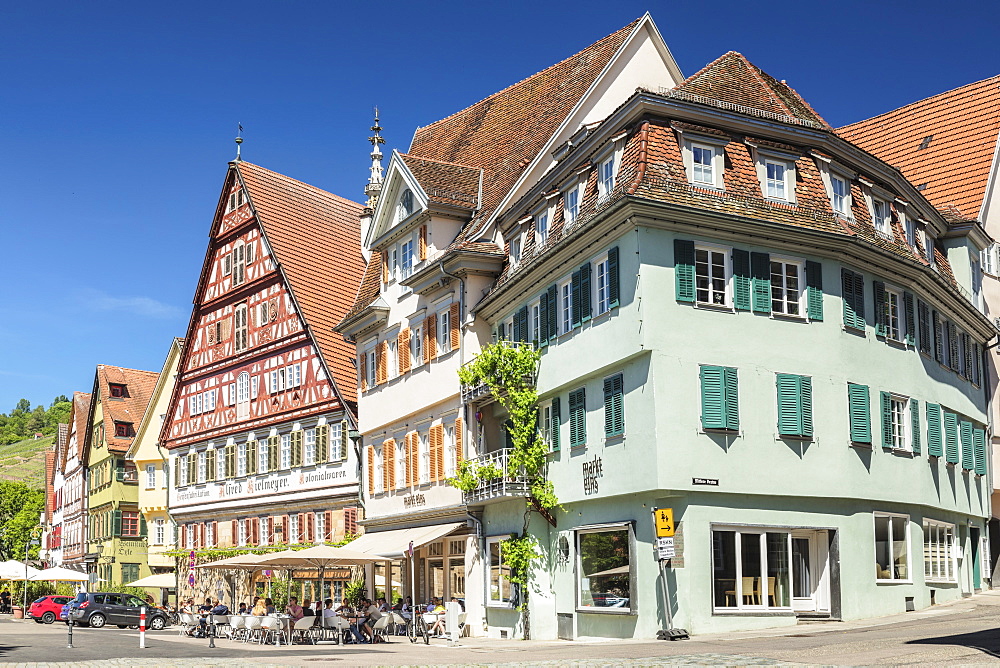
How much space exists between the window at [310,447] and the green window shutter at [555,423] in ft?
68.6

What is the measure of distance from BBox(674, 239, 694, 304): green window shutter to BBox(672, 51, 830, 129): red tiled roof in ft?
11.8

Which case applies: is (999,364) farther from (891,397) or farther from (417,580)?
(417,580)

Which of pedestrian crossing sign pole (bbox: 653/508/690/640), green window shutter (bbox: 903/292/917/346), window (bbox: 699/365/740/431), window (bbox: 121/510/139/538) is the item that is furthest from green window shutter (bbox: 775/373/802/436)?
window (bbox: 121/510/139/538)

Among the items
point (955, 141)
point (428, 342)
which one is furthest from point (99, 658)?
point (955, 141)

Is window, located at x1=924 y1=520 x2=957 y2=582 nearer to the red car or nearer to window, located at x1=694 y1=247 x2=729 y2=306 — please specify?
window, located at x1=694 y1=247 x2=729 y2=306

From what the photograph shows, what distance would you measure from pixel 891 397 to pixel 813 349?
295 centimetres

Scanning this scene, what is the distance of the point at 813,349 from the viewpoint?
1079 inches

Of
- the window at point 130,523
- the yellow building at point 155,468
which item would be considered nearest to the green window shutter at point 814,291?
the yellow building at point 155,468

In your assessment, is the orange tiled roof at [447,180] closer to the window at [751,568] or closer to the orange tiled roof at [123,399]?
the window at [751,568]

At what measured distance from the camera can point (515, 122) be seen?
40.7 metres

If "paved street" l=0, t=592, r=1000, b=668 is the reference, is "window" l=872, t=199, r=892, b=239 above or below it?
above

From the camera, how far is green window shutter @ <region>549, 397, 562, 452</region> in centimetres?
3080

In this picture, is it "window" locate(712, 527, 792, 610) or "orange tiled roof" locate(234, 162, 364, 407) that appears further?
"orange tiled roof" locate(234, 162, 364, 407)

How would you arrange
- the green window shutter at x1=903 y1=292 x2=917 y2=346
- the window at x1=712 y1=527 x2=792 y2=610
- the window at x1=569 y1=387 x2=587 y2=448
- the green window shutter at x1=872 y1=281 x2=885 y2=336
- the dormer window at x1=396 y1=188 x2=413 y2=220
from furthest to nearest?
1. the dormer window at x1=396 y1=188 x2=413 y2=220
2. the green window shutter at x1=903 y1=292 x2=917 y2=346
3. the window at x1=569 y1=387 x2=587 y2=448
4. the green window shutter at x1=872 y1=281 x2=885 y2=336
5. the window at x1=712 y1=527 x2=792 y2=610
